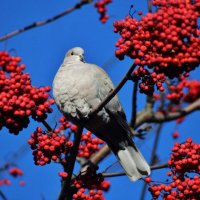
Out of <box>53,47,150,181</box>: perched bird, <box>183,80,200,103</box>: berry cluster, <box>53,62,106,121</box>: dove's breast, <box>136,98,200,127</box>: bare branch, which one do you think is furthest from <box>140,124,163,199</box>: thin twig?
<box>53,62,106,121</box>: dove's breast

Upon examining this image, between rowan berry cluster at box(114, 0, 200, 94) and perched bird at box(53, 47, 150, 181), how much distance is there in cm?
135

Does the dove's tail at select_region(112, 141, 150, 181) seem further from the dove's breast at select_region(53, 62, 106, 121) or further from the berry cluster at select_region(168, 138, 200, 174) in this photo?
the berry cluster at select_region(168, 138, 200, 174)

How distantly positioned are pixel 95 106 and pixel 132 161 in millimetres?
721

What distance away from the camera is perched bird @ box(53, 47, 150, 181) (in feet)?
14.6

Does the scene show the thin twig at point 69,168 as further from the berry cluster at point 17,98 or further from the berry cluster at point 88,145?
the berry cluster at point 88,145

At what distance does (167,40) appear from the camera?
291 centimetres

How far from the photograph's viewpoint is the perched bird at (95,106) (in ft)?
14.6

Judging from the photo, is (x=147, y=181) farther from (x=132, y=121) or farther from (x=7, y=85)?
(x=7, y=85)

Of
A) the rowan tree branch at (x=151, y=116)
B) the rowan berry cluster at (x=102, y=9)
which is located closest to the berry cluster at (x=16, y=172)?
the rowan tree branch at (x=151, y=116)

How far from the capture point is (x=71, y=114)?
14.6 feet

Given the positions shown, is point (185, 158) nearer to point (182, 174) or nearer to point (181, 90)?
point (182, 174)

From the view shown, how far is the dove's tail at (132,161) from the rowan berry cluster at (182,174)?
0.75 meters

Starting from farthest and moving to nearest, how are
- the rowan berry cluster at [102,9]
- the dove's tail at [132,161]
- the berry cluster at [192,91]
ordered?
the dove's tail at [132,161]
the berry cluster at [192,91]
the rowan berry cluster at [102,9]

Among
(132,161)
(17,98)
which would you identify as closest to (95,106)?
(132,161)
